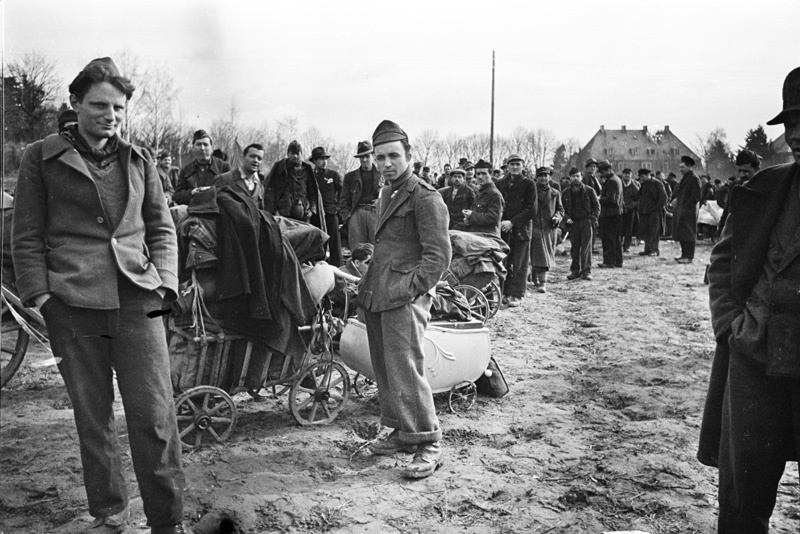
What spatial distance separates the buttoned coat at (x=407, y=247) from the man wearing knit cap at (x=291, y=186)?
437cm

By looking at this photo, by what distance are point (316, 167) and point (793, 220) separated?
812 centimetres

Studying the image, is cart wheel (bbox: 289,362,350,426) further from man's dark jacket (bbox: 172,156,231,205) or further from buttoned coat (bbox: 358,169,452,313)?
man's dark jacket (bbox: 172,156,231,205)

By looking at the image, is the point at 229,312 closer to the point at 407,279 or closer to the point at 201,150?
the point at 407,279

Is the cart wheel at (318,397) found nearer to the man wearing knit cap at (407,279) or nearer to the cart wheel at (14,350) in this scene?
the man wearing knit cap at (407,279)

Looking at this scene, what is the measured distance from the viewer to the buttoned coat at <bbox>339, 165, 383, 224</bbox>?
8.97 meters

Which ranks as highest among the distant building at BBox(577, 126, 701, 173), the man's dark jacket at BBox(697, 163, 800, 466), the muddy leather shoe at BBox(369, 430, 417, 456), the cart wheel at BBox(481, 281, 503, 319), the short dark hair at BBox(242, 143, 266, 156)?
the distant building at BBox(577, 126, 701, 173)

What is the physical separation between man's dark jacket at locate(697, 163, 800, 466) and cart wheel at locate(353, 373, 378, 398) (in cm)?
321

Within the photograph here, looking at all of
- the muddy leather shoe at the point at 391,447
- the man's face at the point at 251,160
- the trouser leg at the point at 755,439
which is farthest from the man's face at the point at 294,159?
the trouser leg at the point at 755,439

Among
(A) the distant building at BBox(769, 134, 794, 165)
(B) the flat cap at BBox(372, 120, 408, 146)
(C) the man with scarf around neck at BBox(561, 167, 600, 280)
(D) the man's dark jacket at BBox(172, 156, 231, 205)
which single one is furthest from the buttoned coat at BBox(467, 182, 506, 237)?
(A) the distant building at BBox(769, 134, 794, 165)

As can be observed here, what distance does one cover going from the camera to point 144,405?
3.04 metres

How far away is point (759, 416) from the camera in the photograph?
254 centimetres

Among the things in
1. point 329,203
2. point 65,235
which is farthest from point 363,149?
point 65,235

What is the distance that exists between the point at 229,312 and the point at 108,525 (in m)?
1.56

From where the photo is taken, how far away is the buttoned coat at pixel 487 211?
30.4 ft
